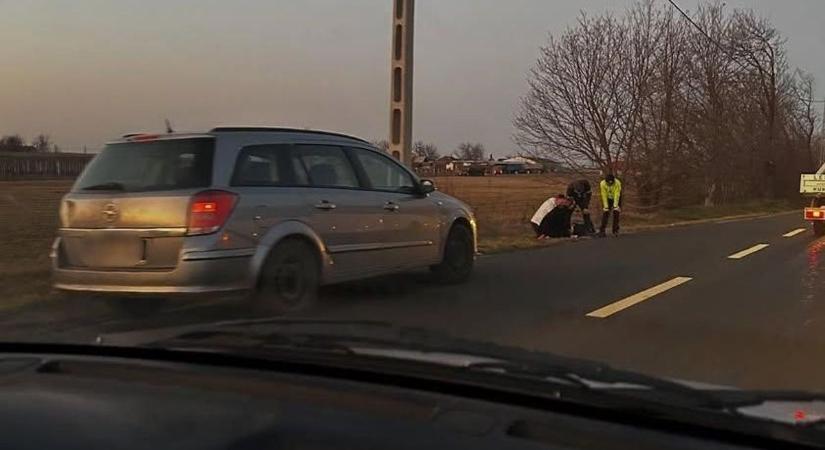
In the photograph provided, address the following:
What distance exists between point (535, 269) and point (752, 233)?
11.0 meters

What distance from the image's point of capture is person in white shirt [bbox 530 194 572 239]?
1820 centimetres

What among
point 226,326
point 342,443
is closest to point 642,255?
point 226,326

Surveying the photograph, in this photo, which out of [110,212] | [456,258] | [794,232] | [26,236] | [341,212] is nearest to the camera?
[110,212]

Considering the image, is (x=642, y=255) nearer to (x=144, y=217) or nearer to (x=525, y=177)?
(x=144, y=217)

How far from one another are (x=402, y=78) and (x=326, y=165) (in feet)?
22.1

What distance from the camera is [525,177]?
32281 mm

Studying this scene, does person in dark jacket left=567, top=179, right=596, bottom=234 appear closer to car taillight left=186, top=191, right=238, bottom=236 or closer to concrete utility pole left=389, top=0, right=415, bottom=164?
concrete utility pole left=389, top=0, right=415, bottom=164

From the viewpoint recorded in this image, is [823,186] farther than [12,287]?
Yes

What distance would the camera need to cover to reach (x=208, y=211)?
22.8 ft

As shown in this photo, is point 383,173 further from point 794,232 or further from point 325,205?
point 794,232

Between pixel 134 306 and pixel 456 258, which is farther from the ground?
pixel 456 258

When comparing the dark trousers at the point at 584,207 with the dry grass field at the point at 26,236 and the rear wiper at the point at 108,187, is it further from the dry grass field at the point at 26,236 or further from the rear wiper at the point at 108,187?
the rear wiper at the point at 108,187

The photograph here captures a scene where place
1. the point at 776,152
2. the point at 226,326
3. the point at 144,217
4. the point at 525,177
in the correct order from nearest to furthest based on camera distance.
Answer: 1. the point at 226,326
2. the point at 144,217
3. the point at 525,177
4. the point at 776,152

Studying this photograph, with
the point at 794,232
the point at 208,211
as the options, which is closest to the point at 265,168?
the point at 208,211
